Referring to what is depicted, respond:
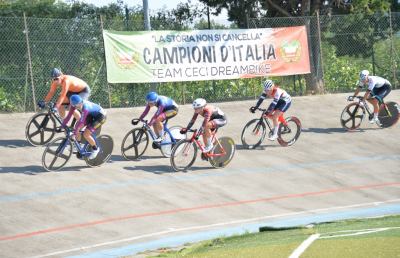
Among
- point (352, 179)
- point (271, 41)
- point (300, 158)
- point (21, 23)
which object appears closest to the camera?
point (352, 179)

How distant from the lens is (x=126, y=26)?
893 inches

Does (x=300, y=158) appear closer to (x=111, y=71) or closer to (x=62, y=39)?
(x=111, y=71)

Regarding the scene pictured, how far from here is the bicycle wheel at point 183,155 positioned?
17.3 m

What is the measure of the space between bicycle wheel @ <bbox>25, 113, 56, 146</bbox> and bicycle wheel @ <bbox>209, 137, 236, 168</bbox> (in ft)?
11.6

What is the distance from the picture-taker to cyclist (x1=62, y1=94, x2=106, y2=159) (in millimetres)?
16406

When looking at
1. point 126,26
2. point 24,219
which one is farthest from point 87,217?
point 126,26

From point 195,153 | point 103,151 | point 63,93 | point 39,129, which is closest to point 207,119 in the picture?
point 195,153

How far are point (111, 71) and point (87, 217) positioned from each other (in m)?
8.19

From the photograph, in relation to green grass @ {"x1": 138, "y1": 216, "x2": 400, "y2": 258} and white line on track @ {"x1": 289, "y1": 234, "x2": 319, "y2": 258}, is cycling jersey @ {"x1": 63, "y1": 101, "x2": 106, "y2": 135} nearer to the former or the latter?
green grass @ {"x1": 138, "y1": 216, "x2": 400, "y2": 258}

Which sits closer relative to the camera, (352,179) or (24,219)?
(24,219)

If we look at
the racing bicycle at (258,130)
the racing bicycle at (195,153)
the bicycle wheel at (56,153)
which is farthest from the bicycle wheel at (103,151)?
the racing bicycle at (258,130)

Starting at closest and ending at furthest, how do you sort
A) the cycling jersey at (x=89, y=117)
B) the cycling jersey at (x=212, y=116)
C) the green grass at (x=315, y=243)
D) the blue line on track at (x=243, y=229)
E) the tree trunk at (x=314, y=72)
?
1. the green grass at (x=315, y=243)
2. the blue line on track at (x=243, y=229)
3. the cycling jersey at (x=89, y=117)
4. the cycling jersey at (x=212, y=116)
5. the tree trunk at (x=314, y=72)

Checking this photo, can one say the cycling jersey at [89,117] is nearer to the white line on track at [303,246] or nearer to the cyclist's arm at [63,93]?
the cyclist's arm at [63,93]

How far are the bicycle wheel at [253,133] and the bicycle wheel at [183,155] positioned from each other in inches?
96.6
